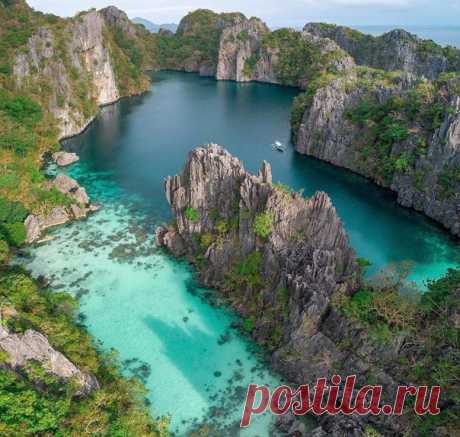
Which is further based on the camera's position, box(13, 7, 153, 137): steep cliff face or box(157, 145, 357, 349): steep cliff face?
box(13, 7, 153, 137): steep cliff face

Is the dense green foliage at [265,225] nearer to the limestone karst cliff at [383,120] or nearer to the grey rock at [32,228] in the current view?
the grey rock at [32,228]

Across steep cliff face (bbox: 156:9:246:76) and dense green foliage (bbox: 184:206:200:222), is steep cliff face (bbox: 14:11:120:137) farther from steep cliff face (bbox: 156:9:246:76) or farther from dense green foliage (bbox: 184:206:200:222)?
dense green foliage (bbox: 184:206:200:222)

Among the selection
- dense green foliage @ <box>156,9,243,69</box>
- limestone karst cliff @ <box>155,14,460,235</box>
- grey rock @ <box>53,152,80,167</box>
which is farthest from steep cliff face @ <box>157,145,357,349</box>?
dense green foliage @ <box>156,9,243,69</box>

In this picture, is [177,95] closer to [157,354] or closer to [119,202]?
[119,202]

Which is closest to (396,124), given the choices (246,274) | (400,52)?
(246,274)

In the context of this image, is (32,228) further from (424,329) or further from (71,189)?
(424,329)
